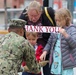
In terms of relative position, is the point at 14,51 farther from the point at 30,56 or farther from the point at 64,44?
the point at 64,44

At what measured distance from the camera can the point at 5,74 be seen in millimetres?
3627

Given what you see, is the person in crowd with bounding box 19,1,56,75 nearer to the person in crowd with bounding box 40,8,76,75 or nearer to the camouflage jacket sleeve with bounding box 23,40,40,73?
the person in crowd with bounding box 40,8,76,75

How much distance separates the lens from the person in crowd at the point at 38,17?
17.3 feet

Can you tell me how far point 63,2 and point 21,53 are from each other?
4.91 m

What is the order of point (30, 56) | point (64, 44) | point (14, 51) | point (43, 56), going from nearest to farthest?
point (14, 51) < point (30, 56) < point (64, 44) < point (43, 56)

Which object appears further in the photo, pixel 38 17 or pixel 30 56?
pixel 38 17

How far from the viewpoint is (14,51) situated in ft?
12.1

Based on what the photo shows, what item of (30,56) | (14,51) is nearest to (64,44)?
(30,56)

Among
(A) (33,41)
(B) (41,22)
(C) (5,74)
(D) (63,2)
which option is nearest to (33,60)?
(C) (5,74)

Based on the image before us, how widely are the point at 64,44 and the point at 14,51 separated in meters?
1.51

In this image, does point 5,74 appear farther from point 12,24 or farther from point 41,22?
point 41,22

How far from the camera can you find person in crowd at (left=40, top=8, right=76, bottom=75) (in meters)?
5.01

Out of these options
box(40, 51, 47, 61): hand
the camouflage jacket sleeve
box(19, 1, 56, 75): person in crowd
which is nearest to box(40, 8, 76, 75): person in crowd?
box(40, 51, 47, 61): hand

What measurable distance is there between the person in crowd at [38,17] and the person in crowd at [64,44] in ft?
0.97
